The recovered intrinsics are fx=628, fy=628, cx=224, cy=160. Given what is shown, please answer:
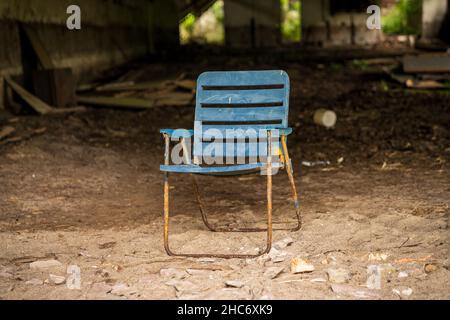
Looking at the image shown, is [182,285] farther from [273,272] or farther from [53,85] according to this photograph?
[53,85]

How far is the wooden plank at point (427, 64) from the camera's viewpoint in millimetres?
10984

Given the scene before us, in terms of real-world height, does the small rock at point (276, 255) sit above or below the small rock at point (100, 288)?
below

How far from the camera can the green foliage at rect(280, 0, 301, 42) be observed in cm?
2494

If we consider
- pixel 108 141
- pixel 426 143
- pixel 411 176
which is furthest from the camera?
pixel 108 141

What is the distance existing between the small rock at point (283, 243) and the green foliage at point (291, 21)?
2093cm

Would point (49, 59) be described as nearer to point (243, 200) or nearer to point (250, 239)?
point (243, 200)

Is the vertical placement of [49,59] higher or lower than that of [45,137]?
higher

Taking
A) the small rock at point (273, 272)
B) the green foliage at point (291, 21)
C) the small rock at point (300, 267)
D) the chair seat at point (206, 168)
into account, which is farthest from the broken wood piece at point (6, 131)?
the green foliage at point (291, 21)

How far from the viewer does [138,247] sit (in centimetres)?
422

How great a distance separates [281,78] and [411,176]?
223 centimetres

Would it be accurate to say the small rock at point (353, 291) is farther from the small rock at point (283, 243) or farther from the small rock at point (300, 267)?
the small rock at point (283, 243)

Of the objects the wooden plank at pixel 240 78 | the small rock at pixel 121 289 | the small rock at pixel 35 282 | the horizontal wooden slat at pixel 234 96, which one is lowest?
the small rock at pixel 121 289
